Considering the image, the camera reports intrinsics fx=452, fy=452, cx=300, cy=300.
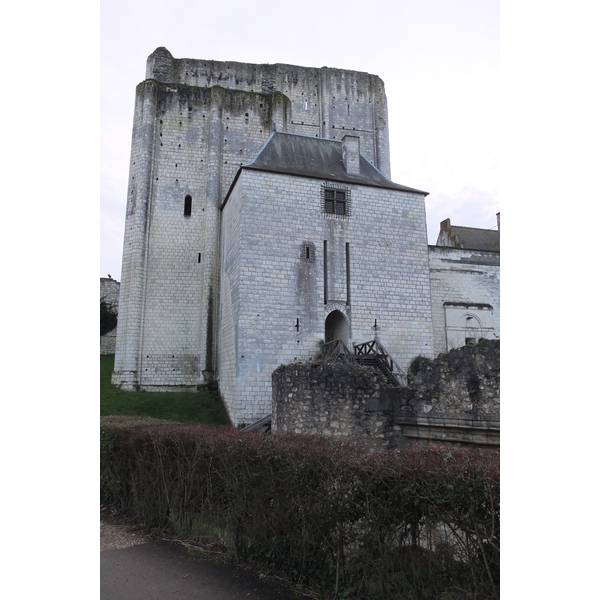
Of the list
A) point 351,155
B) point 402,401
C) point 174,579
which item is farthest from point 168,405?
point 174,579

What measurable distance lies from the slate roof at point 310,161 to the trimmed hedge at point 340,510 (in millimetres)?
14711

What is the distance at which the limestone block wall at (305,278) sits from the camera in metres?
17.0

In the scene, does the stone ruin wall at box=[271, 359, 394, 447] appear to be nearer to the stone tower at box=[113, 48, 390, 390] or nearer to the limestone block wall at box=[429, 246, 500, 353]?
the stone tower at box=[113, 48, 390, 390]

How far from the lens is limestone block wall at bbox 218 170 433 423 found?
1697cm

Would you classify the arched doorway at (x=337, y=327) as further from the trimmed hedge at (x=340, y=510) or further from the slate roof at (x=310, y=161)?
the trimmed hedge at (x=340, y=510)

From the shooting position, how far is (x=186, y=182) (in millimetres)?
23547

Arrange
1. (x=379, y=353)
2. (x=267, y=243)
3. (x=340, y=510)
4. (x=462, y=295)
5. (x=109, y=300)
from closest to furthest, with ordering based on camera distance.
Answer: (x=340, y=510)
(x=379, y=353)
(x=267, y=243)
(x=462, y=295)
(x=109, y=300)

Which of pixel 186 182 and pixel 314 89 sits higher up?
pixel 314 89

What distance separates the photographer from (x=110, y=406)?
18.5 meters

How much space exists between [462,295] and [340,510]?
67.7ft

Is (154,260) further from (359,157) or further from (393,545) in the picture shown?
(393,545)

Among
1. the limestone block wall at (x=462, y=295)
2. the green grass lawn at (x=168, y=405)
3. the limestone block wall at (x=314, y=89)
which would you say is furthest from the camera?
the limestone block wall at (x=314, y=89)

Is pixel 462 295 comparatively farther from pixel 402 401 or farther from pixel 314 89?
pixel 402 401

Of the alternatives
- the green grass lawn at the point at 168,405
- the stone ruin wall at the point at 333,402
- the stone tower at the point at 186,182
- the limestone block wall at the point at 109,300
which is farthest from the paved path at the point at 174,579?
the limestone block wall at the point at 109,300
